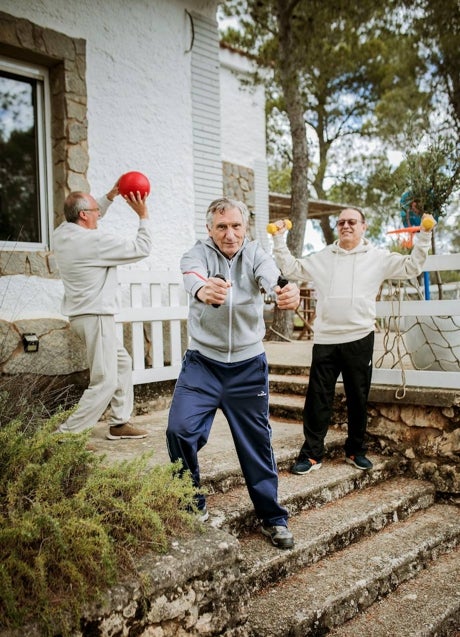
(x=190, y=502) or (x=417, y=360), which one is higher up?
(x=417, y=360)

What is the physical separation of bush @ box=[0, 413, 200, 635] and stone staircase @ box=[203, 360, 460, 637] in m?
0.55

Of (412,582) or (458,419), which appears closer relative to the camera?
(412,582)

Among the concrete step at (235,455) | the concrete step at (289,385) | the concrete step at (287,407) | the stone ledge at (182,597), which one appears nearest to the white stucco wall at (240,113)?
the concrete step at (289,385)

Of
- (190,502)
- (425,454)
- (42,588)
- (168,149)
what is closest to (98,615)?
(42,588)

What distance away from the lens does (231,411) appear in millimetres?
2699

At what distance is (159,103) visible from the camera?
214 inches

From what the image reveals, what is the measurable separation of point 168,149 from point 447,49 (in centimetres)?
514

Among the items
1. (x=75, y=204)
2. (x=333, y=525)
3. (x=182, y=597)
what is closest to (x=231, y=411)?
(x=182, y=597)

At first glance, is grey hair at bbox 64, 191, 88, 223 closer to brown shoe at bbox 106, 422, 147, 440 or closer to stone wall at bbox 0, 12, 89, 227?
stone wall at bbox 0, 12, 89, 227

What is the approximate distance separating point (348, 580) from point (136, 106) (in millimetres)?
4491

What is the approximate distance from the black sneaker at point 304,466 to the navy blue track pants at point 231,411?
0.99 meters

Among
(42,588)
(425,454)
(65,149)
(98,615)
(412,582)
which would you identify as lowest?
(412,582)

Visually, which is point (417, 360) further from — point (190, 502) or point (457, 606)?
point (190, 502)

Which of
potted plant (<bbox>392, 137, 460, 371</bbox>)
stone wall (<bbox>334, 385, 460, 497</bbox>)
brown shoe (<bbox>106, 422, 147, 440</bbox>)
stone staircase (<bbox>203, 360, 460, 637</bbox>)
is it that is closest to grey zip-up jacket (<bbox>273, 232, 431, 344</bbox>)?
potted plant (<bbox>392, 137, 460, 371</bbox>)
